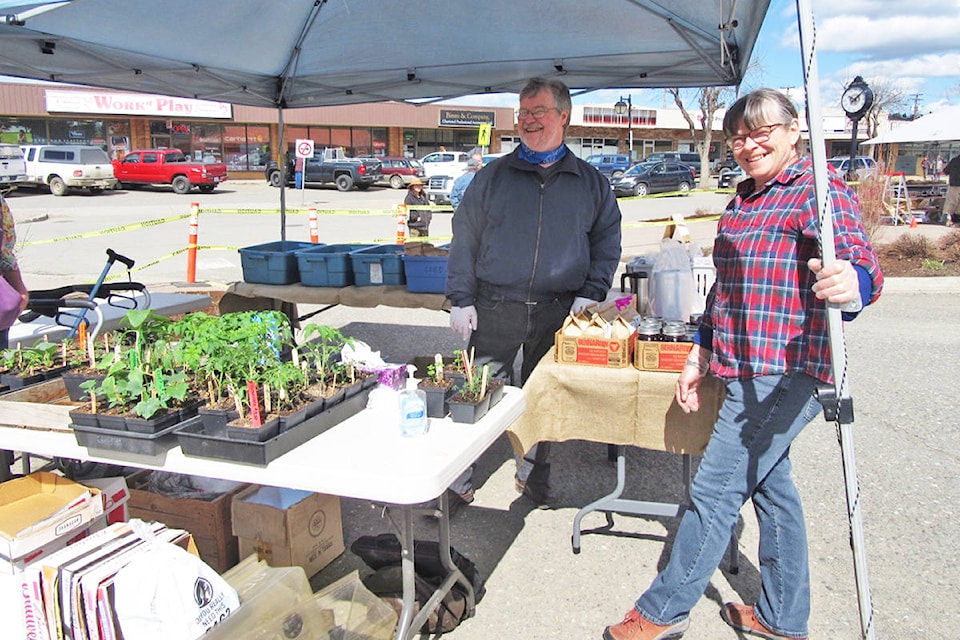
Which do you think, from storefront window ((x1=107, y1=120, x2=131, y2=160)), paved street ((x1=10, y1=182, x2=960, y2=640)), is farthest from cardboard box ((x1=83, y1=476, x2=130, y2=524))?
storefront window ((x1=107, y1=120, x2=131, y2=160))

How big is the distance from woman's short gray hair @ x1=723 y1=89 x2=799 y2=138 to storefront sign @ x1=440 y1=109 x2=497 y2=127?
3825 centimetres

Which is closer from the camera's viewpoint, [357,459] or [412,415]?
[357,459]

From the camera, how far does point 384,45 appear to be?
16.4 feet

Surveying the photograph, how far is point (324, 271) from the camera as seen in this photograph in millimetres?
5266

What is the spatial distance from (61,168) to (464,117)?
20.8 meters

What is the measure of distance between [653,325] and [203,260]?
34.8 feet

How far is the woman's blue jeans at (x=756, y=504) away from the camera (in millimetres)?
2303

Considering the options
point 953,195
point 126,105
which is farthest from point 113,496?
point 126,105

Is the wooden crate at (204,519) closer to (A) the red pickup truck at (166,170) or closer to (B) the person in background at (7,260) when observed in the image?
(B) the person in background at (7,260)

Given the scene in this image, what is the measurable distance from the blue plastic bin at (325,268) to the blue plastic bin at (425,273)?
1.63 ft

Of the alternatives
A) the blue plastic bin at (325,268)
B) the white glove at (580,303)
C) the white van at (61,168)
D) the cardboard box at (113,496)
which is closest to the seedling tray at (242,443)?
the cardboard box at (113,496)

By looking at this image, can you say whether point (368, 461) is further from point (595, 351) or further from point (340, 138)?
point (340, 138)

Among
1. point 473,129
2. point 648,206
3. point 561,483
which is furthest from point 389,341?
point 473,129

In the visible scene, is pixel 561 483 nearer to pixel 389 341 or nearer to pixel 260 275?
pixel 260 275
